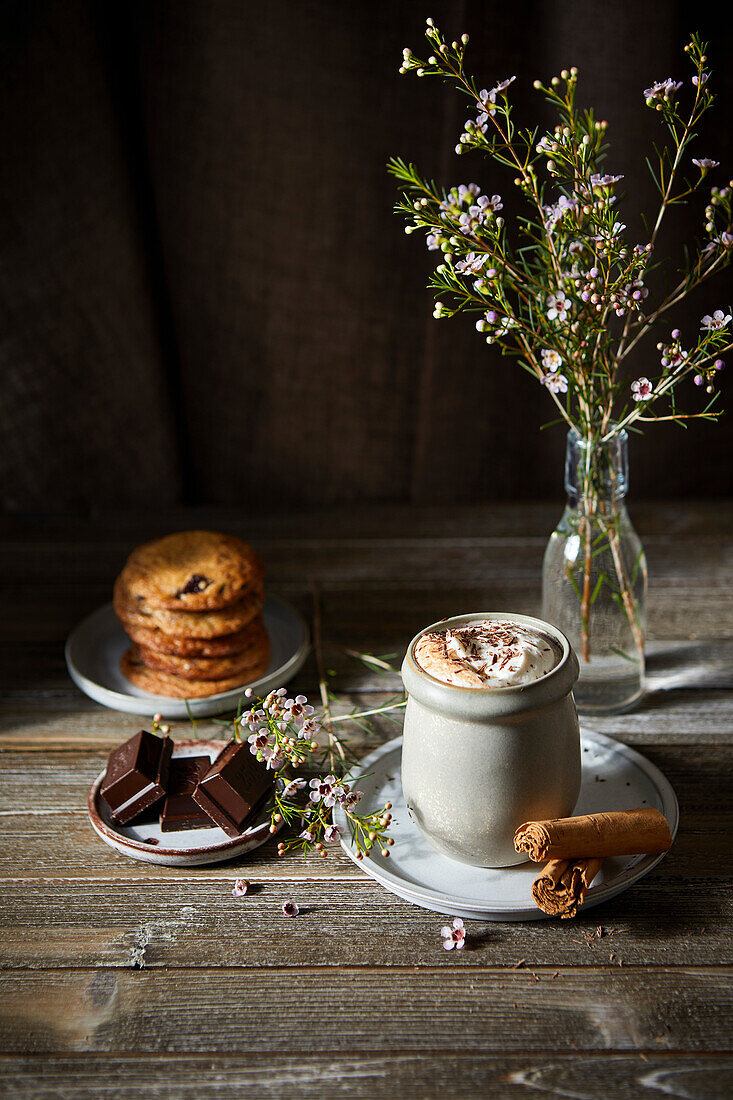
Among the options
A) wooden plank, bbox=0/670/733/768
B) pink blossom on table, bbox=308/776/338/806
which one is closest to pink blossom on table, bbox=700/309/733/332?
wooden plank, bbox=0/670/733/768

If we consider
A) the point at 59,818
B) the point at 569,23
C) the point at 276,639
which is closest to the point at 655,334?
the point at 569,23

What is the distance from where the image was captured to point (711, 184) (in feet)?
5.70

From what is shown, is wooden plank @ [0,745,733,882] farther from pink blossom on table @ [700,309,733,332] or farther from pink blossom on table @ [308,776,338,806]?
pink blossom on table @ [700,309,733,332]

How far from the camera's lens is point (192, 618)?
3.91 ft

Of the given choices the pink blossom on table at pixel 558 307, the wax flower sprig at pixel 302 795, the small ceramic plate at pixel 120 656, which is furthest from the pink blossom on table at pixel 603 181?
the small ceramic plate at pixel 120 656

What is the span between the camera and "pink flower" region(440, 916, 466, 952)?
79 cm

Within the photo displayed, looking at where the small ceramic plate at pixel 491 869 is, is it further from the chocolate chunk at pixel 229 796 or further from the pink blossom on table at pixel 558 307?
the pink blossom on table at pixel 558 307

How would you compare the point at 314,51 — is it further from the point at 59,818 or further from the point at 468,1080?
the point at 468,1080

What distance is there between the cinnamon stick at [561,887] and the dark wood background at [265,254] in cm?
122

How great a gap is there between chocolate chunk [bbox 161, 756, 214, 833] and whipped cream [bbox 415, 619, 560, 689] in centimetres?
28

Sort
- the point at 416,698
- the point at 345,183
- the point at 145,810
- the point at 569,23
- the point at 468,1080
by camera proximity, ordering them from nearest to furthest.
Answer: the point at 468,1080 < the point at 416,698 < the point at 145,810 < the point at 569,23 < the point at 345,183

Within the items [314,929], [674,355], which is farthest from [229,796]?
[674,355]

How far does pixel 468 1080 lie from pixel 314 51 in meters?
1.64

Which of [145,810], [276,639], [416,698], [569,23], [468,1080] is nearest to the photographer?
[468,1080]
